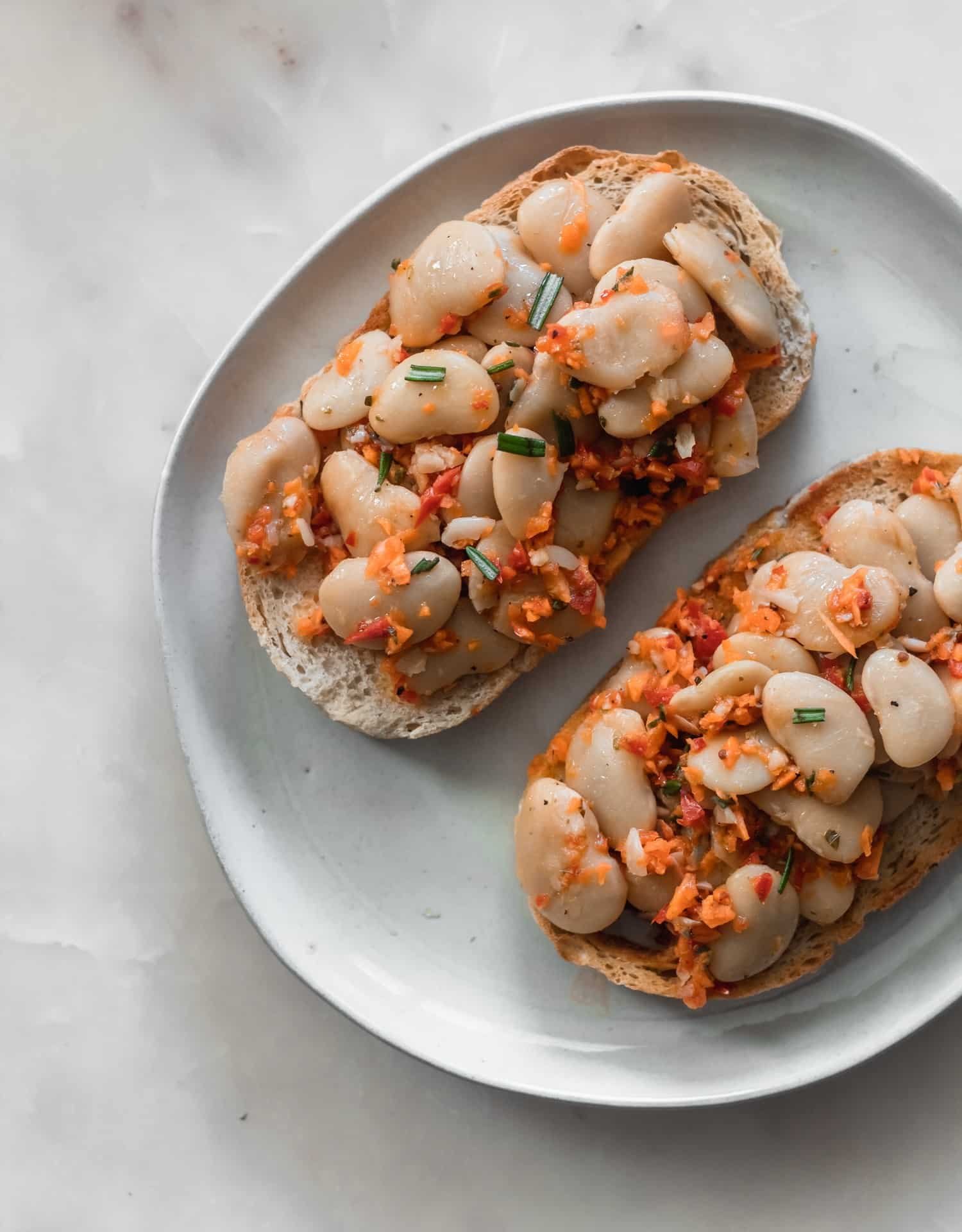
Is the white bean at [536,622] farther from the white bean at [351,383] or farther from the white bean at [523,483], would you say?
the white bean at [351,383]

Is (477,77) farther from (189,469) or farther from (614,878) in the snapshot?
(614,878)

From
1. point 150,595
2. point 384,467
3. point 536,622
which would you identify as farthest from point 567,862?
point 150,595

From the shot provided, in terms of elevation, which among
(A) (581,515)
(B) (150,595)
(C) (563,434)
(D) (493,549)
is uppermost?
(C) (563,434)

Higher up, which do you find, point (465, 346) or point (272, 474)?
point (465, 346)

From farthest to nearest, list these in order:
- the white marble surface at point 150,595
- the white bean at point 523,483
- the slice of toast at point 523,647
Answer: the white marble surface at point 150,595, the slice of toast at point 523,647, the white bean at point 523,483

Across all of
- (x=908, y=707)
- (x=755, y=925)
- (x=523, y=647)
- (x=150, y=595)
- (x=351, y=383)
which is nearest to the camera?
(x=908, y=707)

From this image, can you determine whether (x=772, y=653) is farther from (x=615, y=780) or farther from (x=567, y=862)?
(x=567, y=862)

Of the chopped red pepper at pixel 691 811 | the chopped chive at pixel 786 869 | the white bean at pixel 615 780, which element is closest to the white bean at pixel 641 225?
the white bean at pixel 615 780
